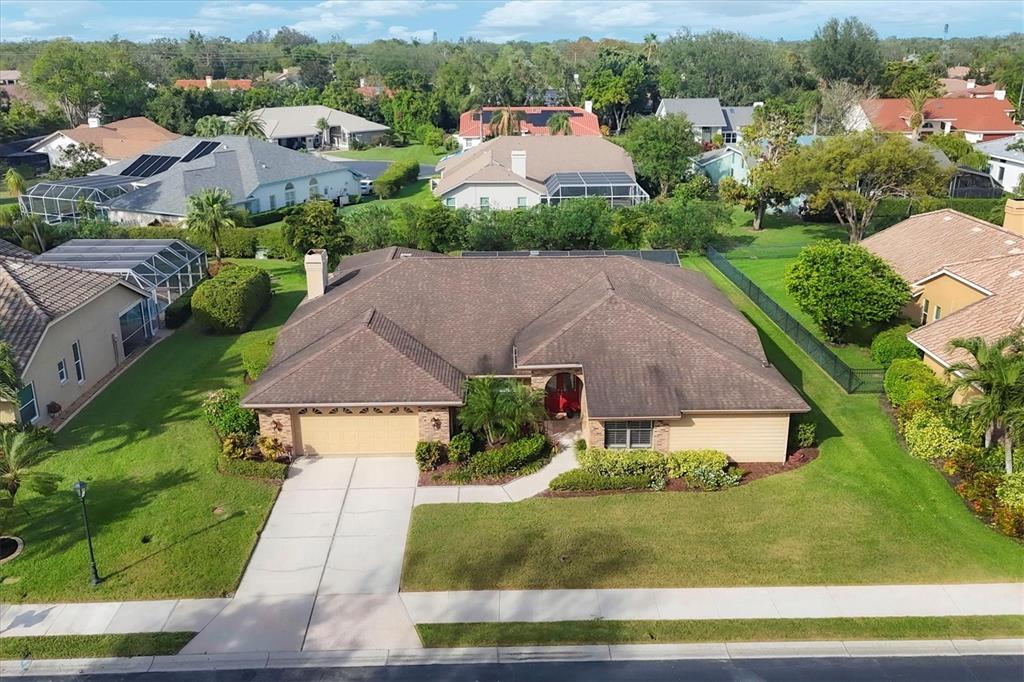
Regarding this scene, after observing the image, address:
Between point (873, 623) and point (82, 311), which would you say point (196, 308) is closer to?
point (82, 311)

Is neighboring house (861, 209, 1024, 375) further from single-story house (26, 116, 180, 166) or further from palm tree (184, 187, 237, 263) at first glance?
single-story house (26, 116, 180, 166)

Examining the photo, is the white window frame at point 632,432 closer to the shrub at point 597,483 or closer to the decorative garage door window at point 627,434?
the decorative garage door window at point 627,434

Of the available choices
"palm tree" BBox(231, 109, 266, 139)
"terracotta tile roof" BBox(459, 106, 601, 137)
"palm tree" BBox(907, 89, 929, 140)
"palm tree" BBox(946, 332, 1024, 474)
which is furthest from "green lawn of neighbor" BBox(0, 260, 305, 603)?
"palm tree" BBox(907, 89, 929, 140)

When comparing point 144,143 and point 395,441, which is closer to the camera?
point 395,441

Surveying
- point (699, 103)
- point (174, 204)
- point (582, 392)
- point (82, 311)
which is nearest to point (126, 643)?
point (582, 392)

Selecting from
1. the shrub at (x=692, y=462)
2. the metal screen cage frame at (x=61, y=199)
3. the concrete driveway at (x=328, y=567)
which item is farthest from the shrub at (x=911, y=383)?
the metal screen cage frame at (x=61, y=199)

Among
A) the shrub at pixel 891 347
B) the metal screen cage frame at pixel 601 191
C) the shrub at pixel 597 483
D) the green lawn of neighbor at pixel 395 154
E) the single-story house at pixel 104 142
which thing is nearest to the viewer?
the shrub at pixel 597 483
